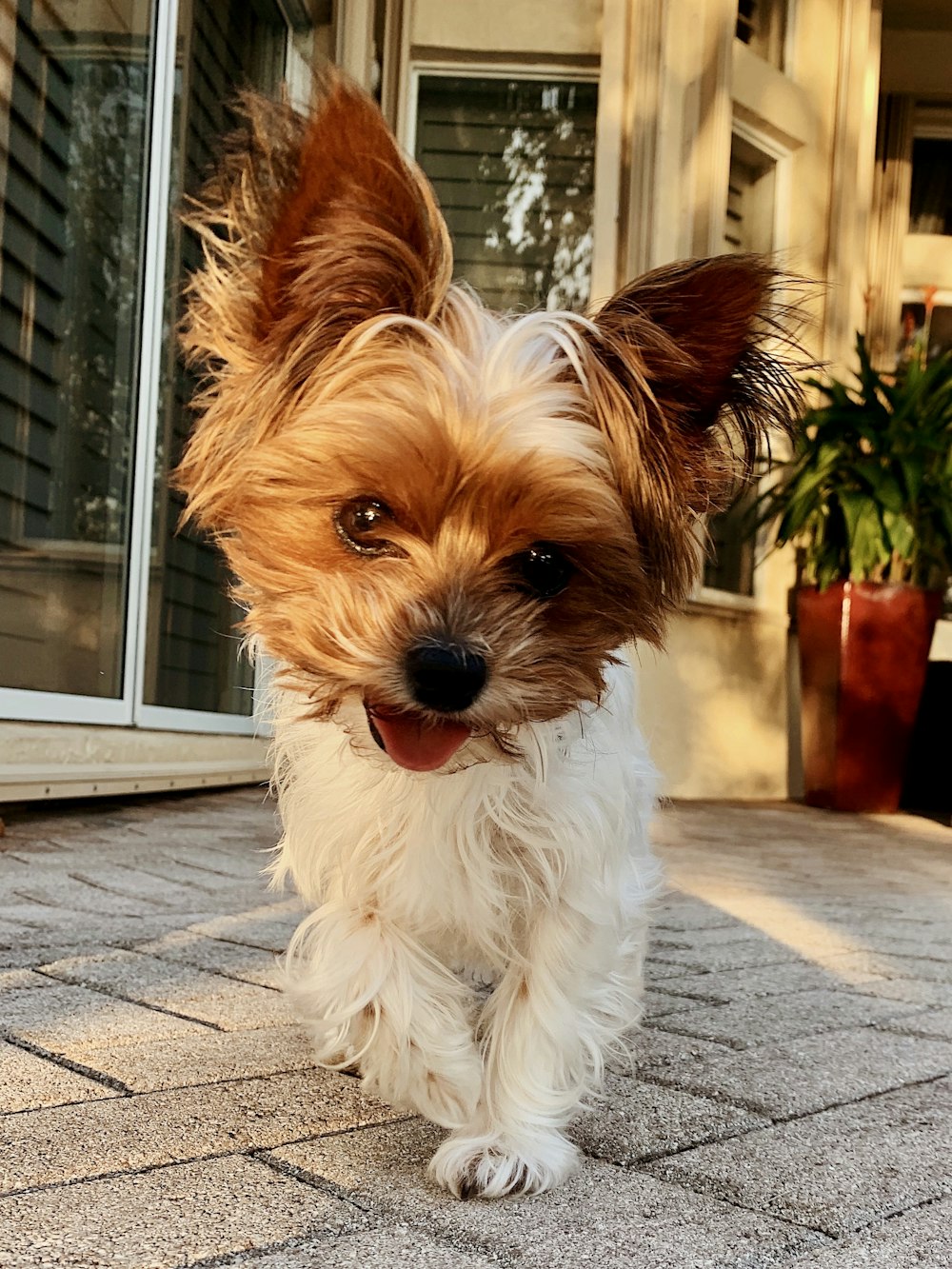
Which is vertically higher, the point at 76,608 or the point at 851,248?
the point at 851,248

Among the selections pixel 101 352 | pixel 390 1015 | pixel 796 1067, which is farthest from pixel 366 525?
pixel 101 352

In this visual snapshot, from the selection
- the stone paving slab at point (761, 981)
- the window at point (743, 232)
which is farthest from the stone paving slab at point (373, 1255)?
the window at point (743, 232)

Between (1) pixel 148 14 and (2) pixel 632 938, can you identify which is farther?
(1) pixel 148 14

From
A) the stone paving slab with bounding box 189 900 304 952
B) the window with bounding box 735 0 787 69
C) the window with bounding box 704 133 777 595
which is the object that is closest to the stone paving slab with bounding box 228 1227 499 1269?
the stone paving slab with bounding box 189 900 304 952

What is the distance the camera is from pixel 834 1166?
1.80 meters

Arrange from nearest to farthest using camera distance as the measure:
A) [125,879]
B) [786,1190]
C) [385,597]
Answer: [786,1190] → [385,597] → [125,879]

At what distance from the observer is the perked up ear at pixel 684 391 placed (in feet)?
6.76

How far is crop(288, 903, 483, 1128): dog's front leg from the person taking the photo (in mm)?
1959

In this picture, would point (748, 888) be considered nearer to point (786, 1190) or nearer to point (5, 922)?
point (5, 922)

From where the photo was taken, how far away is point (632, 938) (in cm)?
→ 254

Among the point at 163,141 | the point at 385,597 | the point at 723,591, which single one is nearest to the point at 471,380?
the point at 385,597

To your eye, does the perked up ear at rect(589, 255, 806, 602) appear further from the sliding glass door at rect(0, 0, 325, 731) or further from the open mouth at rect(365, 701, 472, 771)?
the sliding glass door at rect(0, 0, 325, 731)

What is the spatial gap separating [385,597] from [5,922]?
5.54 feet

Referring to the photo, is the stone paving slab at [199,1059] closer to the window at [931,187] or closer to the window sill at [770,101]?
the window sill at [770,101]
